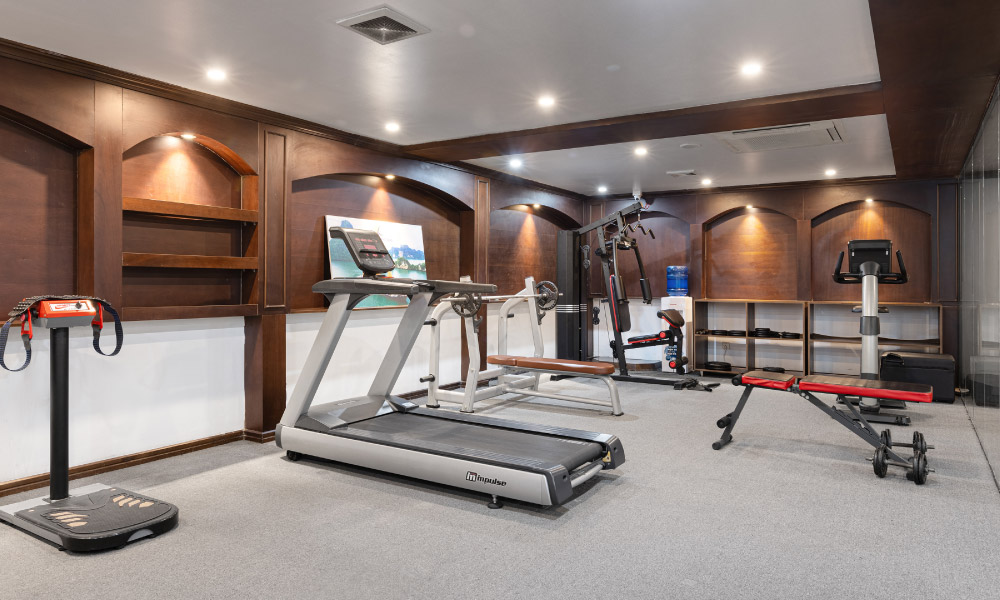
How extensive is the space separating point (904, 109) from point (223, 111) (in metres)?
4.80

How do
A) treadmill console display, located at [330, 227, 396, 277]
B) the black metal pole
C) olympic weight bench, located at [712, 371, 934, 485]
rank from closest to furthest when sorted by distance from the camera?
the black metal pole
olympic weight bench, located at [712, 371, 934, 485]
treadmill console display, located at [330, 227, 396, 277]

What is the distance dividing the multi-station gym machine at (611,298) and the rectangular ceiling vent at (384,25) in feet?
14.5

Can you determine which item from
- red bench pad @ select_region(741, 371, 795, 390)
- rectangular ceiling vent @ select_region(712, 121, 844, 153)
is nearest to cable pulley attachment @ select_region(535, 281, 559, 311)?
rectangular ceiling vent @ select_region(712, 121, 844, 153)

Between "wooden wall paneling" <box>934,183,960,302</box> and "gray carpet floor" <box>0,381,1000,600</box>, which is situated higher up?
"wooden wall paneling" <box>934,183,960,302</box>

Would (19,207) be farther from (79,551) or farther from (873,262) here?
(873,262)

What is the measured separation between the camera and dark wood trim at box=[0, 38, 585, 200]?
3627 mm

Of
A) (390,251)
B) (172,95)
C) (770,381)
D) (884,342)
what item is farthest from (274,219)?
(884,342)

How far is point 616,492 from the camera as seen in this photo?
145 inches

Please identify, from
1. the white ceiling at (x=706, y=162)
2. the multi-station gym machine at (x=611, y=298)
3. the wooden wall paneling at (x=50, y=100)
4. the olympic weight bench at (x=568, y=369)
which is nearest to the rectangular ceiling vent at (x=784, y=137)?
the white ceiling at (x=706, y=162)

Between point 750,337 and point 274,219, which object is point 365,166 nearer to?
point 274,219

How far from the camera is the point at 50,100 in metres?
3.73

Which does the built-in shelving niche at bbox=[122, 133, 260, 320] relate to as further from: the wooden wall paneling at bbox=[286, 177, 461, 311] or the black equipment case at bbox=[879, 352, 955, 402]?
the black equipment case at bbox=[879, 352, 955, 402]

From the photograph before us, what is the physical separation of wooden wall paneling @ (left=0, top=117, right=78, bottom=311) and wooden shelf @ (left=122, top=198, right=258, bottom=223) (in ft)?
1.12

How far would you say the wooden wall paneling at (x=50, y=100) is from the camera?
3570mm
